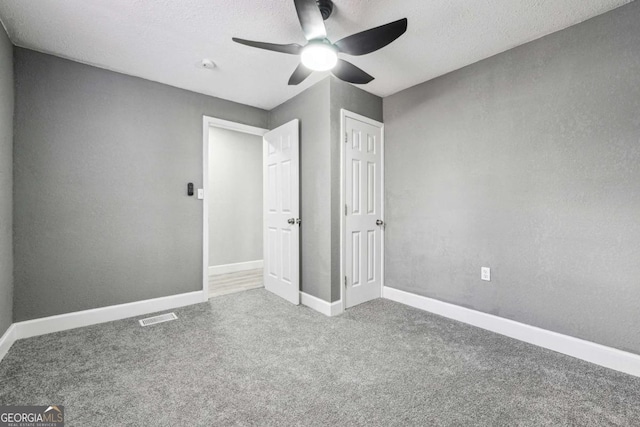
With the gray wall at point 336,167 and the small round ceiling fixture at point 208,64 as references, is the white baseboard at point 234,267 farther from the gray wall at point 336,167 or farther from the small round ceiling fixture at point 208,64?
the small round ceiling fixture at point 208,64

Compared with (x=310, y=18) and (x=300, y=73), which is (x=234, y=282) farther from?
(x=310, y=18)

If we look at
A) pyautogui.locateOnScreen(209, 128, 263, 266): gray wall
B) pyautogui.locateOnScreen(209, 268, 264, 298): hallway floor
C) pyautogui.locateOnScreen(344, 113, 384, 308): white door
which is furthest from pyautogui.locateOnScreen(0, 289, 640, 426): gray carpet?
pyautogui.locateOnScreen(209, 128, 263, 266): gray wall

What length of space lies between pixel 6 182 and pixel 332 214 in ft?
8.77

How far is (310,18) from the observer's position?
5.26 feet

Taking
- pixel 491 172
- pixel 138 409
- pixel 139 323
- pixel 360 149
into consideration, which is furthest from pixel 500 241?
pixel 139 323

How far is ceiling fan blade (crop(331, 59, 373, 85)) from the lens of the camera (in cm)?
209

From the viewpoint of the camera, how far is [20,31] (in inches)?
85.0

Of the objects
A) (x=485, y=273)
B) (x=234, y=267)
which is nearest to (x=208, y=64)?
(x=485, y=273)

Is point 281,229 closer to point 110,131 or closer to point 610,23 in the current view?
point 110,131

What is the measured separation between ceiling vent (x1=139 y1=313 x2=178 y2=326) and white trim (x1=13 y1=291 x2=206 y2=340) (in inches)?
6.5

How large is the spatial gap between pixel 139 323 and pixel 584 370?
360 centimetres

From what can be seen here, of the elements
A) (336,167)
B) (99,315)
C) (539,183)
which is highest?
(336,167)

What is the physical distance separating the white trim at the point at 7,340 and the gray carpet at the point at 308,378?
0.05 metres

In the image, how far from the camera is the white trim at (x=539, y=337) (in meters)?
1.91
